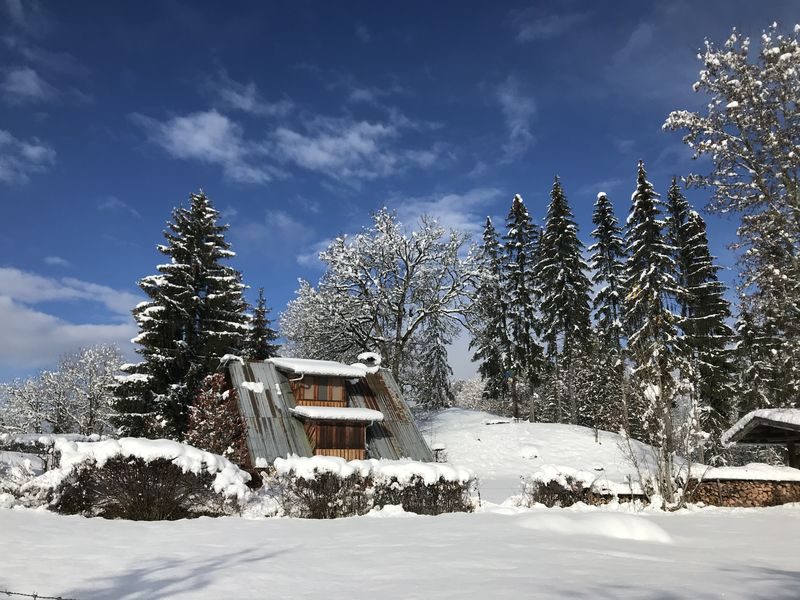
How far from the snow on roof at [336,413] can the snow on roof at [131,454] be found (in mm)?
7817

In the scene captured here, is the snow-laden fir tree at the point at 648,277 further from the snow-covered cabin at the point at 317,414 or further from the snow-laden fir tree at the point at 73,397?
the snow-laden fir tree at the point at 73,397

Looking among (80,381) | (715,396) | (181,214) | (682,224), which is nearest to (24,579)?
(181,214)

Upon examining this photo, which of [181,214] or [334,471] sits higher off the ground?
[181,214]

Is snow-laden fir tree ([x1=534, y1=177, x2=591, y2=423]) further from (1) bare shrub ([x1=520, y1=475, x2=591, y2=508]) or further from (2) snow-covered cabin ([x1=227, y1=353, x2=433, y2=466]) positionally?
(1) bare shrub ([x1=520, y1=475, x2=591, y2=508])

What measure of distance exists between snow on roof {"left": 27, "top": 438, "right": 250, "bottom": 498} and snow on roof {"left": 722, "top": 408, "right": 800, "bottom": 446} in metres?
16.1

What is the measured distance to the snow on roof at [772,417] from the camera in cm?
1623

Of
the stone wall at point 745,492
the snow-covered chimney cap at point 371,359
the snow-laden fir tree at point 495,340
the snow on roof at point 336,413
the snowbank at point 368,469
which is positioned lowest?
the stone wall at point 745,492

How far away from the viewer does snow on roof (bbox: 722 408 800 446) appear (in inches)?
639

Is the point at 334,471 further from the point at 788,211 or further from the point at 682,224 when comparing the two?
the point at 682,224

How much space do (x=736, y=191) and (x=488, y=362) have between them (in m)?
25.1

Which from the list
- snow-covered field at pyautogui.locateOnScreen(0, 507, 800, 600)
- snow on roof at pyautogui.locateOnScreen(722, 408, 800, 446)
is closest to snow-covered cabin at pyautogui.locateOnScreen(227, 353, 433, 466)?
snow-covered field at pyautogui.locateOnScreen(0, 507, 800, 600)

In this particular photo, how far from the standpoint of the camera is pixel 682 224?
33188mm

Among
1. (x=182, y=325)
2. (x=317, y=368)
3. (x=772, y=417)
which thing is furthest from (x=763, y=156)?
(x=182, y=325)

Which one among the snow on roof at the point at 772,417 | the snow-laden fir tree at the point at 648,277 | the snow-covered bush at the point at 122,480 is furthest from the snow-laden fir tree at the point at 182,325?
the snow on roof at the point at 772,417
